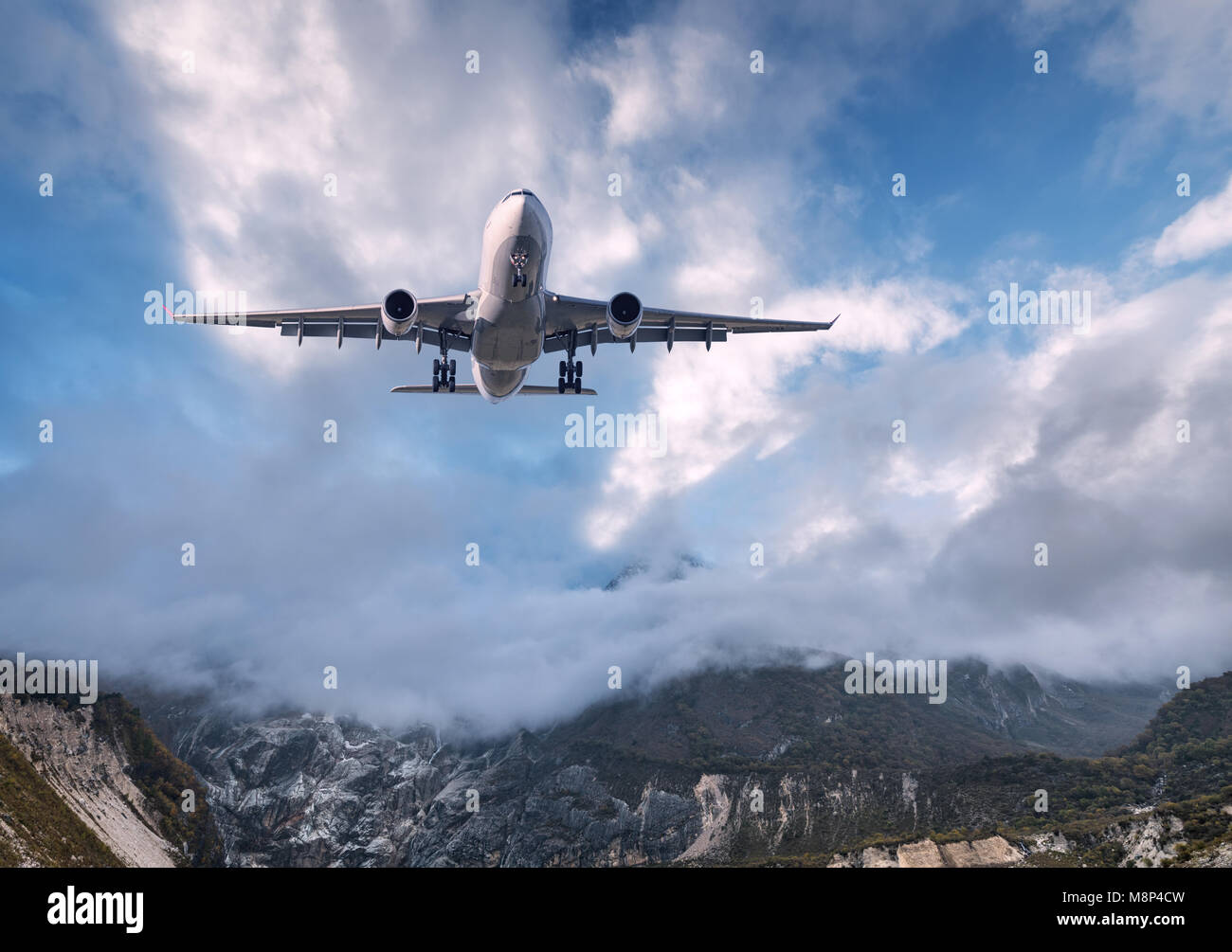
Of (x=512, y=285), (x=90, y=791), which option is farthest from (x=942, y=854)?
(x=90, y=791)

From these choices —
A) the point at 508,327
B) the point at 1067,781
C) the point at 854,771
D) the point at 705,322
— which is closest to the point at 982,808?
the point at 1067,781

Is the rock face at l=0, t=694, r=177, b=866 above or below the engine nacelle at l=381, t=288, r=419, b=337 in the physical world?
below

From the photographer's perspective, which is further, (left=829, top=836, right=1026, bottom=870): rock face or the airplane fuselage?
(left=829, top=836, right=1026, bottom=870): rock face

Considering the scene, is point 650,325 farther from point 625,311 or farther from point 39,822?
point 39,822

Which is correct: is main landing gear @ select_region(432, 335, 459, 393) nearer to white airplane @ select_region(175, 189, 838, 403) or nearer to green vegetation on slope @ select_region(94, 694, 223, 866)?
white airplane @ select_region(175, 189, 838, 403)

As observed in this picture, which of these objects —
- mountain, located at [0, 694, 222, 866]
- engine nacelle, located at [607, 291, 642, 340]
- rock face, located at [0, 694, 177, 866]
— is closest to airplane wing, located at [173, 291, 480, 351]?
engine nacelle, located at [607, 291, 642, 340]
